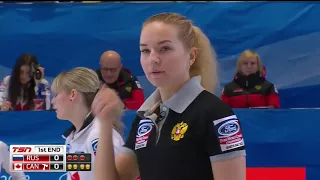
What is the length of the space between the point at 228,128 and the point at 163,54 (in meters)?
0.30

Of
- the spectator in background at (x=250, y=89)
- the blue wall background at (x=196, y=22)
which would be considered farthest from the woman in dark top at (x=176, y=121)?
the blue wall background at (x=196, y=22)

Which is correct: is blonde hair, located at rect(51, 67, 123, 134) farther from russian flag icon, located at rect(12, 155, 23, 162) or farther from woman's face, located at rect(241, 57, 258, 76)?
woman's face, located at rect(241, 57, 258, 76)

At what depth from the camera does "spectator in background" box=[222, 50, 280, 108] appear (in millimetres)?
6004

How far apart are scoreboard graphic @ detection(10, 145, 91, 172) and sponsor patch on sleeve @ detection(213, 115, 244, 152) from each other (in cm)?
189

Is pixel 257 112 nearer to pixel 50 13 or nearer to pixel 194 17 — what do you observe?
pixel 194 17

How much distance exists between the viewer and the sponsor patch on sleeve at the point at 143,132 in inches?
74.1

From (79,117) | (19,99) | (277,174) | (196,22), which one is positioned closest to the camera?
(79,117)

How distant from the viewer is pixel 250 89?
612cm

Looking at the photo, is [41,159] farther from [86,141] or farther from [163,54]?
[163,54]

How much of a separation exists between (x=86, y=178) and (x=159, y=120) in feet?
5.19

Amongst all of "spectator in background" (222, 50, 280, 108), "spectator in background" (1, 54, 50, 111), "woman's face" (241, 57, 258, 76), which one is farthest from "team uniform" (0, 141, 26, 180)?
"woman's face" (241, 57, 258, 76)

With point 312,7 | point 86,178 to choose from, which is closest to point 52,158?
point 86,178

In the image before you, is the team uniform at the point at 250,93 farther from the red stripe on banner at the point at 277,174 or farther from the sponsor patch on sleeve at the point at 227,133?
the sponsor patch on sleeve at the point at 227,133

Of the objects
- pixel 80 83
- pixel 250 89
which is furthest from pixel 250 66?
pixel 80 83
